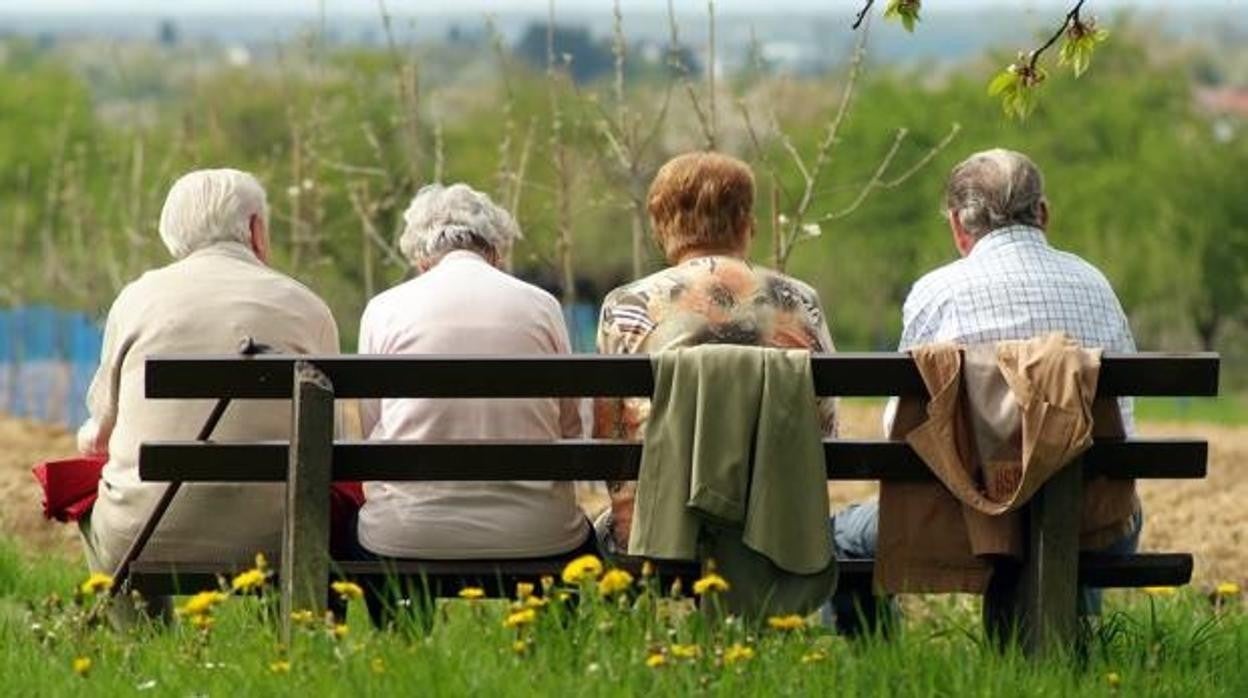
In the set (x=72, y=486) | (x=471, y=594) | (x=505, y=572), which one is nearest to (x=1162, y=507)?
(x=72, y=486)

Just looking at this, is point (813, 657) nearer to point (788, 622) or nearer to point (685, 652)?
point (788, 622)

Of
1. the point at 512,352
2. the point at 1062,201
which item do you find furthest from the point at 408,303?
the point at 1062,201

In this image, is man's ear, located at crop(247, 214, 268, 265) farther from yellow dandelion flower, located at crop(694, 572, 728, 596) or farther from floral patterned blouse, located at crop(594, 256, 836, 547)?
Result: yellow dandelion flower, located at crop(694, 572, 728, 596)

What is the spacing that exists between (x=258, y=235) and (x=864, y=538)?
1.48m

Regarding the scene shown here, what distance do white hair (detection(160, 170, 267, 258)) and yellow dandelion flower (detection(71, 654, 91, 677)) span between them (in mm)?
1311

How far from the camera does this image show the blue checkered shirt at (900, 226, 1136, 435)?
20.8 ft

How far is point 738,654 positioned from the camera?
199 inches

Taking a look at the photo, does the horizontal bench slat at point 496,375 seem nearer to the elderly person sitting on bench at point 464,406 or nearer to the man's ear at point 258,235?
the elderly person sitting on bench at point 464,406

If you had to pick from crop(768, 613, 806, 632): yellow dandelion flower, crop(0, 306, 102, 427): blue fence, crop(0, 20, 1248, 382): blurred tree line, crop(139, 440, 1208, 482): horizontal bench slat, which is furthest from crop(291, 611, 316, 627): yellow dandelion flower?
crop(0, 20, 1248, 382): blurred tree line

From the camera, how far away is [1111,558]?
5902 millimetres

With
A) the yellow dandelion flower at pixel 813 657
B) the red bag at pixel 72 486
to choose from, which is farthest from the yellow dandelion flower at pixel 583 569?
the red bag at pixel 72 486

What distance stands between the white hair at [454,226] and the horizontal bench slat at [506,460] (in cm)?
84

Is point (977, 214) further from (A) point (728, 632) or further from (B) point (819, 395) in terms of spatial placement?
(A) point (728, 632)

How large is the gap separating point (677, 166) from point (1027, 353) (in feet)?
2.97
